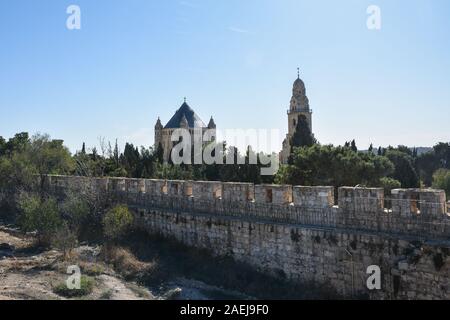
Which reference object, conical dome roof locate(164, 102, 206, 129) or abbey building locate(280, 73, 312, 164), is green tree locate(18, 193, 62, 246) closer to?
abbey building locate(280, 73, 312, 164)

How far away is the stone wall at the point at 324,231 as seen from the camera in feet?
27.0

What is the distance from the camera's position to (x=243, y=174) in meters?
25.7

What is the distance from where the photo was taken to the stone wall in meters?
8.22

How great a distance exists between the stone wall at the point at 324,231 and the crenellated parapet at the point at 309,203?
20 millimetres

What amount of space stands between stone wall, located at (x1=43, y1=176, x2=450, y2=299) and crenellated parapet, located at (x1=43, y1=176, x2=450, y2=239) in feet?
0.06

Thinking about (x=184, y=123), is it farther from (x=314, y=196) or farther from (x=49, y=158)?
(x=314, y=196)

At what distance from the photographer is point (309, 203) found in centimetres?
1037

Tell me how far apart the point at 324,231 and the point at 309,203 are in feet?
2.79

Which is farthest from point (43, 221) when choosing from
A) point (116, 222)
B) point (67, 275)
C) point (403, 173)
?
point (403, 173)

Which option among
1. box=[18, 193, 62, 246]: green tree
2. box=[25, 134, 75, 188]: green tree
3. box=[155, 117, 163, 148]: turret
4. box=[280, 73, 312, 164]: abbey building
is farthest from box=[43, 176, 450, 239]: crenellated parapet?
box=[155, 117, 163, 148]: turret

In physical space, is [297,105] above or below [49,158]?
above
